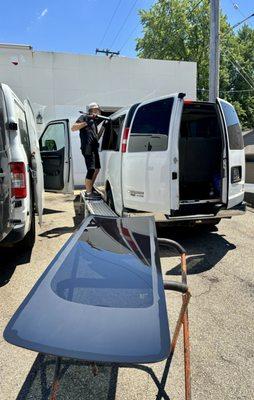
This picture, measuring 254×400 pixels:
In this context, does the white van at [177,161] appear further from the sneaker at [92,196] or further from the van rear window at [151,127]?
the sneaker at [92,196]

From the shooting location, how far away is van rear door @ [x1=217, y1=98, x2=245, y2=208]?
582 cm

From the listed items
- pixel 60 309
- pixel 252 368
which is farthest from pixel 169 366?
pixel 60 309

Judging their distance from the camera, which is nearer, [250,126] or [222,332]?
[222,332]

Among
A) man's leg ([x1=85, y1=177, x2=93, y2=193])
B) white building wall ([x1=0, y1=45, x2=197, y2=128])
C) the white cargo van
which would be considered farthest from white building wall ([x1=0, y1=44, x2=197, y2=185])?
the white cargo van

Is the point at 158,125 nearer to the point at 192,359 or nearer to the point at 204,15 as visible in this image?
the point at 192,359

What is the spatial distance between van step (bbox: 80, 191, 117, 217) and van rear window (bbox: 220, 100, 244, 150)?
219 centimetres

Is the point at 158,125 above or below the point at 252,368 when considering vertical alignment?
above

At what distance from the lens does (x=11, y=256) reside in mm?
5828

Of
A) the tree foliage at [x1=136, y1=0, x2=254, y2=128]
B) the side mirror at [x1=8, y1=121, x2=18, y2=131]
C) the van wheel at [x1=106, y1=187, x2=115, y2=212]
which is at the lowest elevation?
the van wheel at [x1=106, y1=187, x2=115, y2=212]

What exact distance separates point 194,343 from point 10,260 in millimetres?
3219

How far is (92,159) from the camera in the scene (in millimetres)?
7648

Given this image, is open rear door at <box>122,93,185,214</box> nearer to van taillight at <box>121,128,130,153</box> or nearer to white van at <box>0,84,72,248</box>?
van taillight at <box>121,128,130,153</box>

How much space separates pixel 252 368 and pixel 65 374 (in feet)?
4.65

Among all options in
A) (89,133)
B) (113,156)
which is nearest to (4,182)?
(113,156)
